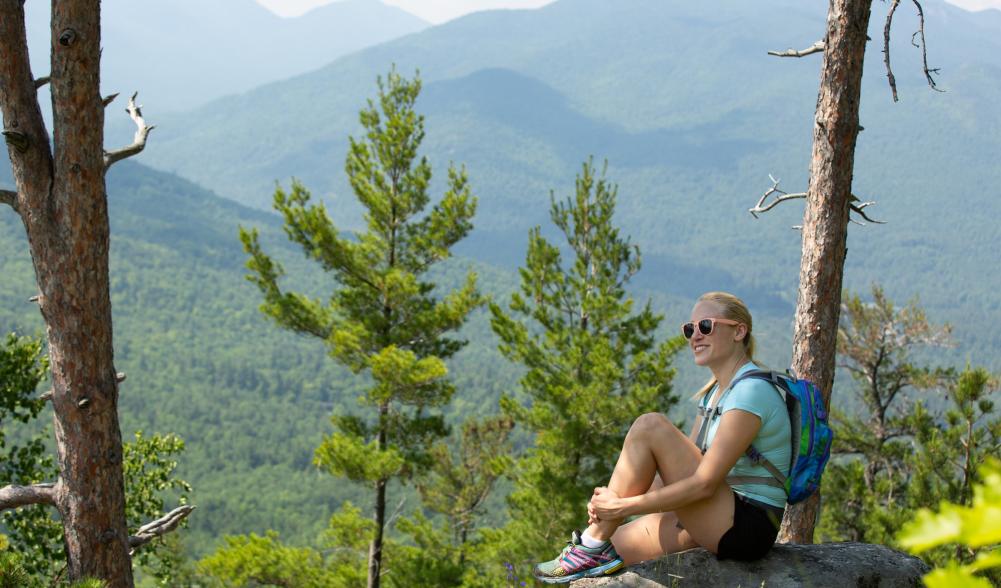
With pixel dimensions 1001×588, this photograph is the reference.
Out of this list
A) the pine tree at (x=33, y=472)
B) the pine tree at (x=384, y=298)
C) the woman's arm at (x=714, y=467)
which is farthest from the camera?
the pine tree at (x=384, y=298)

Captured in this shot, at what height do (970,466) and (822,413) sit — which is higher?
(822,413)

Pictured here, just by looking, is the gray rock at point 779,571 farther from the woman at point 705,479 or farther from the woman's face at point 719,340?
the woman's face at point 719,340

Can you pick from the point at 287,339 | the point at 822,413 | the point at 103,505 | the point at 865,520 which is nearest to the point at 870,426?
the point at 865,520

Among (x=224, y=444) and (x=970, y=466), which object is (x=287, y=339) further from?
(x=970, y=466)

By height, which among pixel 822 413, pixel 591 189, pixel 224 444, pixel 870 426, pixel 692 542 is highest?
pixel 591 189

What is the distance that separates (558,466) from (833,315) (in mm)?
8119

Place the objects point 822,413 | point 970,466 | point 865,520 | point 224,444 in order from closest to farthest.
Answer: point 822,413
point 970,466
point 865,520
point 224,444

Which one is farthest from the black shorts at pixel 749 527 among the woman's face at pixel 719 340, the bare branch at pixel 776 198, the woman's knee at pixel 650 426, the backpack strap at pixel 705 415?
the bare branch at pixel 776 198

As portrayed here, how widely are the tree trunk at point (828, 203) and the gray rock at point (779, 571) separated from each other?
1.48m

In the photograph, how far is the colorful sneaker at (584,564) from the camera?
3381 millimetres

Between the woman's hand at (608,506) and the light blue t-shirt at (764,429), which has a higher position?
the light blue t-shirt at (764,429)

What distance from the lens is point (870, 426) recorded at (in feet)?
42.8

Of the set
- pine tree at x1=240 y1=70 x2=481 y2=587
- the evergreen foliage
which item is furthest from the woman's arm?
pine tree at x1=240 y1=70 x2=481 y2=587

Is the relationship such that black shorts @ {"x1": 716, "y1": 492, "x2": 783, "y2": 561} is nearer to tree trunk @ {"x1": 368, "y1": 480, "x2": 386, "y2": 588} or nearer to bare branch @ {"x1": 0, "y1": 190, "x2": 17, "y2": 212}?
bare branch @ {"x1": 0, "y1": 190, "x2": 17, "y2": 212}
